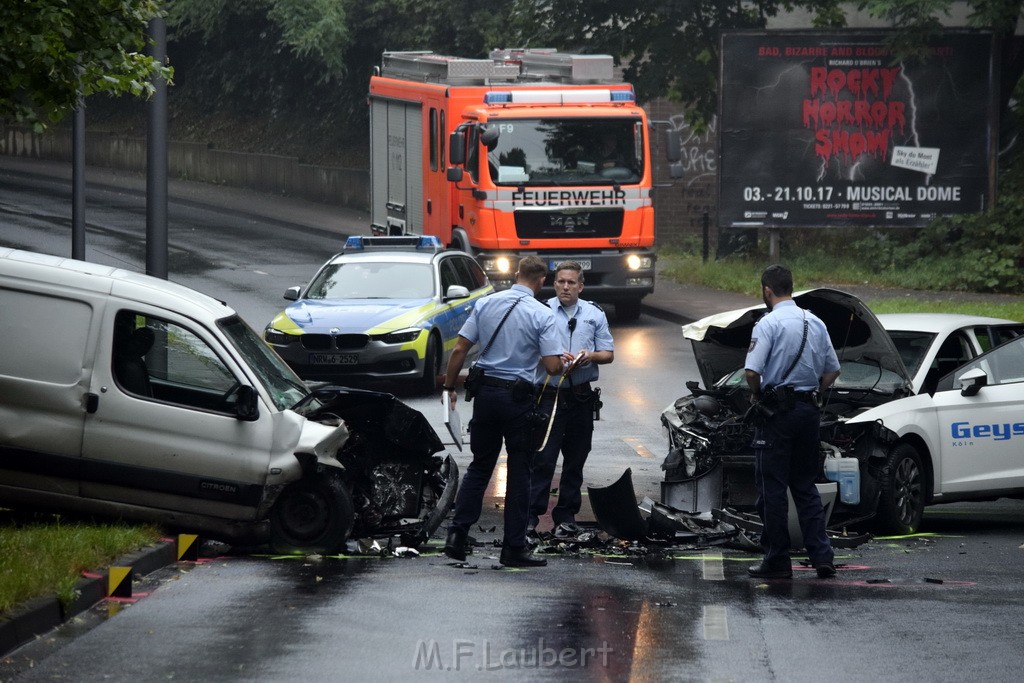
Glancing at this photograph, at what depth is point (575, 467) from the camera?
11.0 meters

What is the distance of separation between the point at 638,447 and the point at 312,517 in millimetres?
5467

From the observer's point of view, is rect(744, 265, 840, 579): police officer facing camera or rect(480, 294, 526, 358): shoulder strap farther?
rect(480, 294, 526, 358): shoulder strap

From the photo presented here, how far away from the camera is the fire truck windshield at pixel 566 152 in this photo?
23266mm

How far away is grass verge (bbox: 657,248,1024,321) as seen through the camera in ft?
81.3

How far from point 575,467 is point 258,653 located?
3888mm

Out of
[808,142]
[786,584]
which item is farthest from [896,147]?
[786,584]

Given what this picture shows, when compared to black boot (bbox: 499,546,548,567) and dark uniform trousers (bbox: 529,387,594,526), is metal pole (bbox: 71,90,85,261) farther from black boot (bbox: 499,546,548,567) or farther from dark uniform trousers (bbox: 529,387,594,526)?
black boot (bbox: 499,546,548,567)

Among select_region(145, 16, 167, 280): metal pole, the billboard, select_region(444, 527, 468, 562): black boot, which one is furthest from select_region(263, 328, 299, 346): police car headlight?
the billboard

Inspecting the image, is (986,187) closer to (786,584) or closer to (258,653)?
(786,584)

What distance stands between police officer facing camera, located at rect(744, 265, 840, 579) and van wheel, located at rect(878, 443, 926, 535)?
151 cm

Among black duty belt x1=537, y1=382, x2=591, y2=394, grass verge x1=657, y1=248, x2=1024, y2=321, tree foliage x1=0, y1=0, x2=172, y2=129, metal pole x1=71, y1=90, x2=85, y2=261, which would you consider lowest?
grass verge x1=657, y1=248, x2=1024, y2=321

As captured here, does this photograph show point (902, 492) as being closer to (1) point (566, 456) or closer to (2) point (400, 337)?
(1) point (566, 456)

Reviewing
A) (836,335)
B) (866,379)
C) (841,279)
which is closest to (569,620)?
(866,379)

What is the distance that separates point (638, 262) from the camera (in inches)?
939
